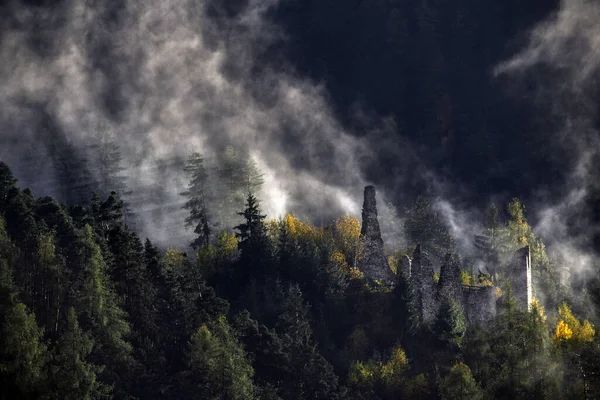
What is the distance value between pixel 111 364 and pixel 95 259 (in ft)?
29.3

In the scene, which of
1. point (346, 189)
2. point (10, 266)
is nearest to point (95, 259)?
point (10, 266)

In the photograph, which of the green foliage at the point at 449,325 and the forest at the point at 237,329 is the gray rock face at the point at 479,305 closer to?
the forest at the point at 237,329

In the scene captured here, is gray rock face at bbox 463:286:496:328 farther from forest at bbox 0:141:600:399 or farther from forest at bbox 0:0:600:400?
forest at bbox 0:141:600:399

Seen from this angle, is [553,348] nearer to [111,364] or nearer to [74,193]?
[111,364]

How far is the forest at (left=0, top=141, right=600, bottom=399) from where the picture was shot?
272ft

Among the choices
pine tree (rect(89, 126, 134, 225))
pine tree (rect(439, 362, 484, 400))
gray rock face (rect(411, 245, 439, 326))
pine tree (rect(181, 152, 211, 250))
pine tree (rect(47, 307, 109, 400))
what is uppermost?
pine tree (rect(89, 126, 134, 225))

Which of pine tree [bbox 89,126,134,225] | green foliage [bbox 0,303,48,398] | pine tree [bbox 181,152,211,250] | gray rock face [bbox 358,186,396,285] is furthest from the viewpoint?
pine tree [bbox 89,126,134,225]

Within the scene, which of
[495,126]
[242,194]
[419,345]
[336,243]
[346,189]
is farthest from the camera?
[495,126]

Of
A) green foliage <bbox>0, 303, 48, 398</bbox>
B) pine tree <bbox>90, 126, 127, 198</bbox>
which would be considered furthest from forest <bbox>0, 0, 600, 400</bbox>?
pine tree <bbox>90, 126, 127, 198</bbox>

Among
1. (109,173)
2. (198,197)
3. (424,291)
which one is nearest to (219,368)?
(424,291)

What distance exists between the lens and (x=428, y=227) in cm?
11800

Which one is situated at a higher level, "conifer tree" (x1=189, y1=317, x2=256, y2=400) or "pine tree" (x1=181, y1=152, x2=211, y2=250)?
"pine tree" (x1=181, y1=152, x2=211, y2=250)

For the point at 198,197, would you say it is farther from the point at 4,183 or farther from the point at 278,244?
the point at 4,183

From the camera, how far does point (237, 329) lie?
305ft
